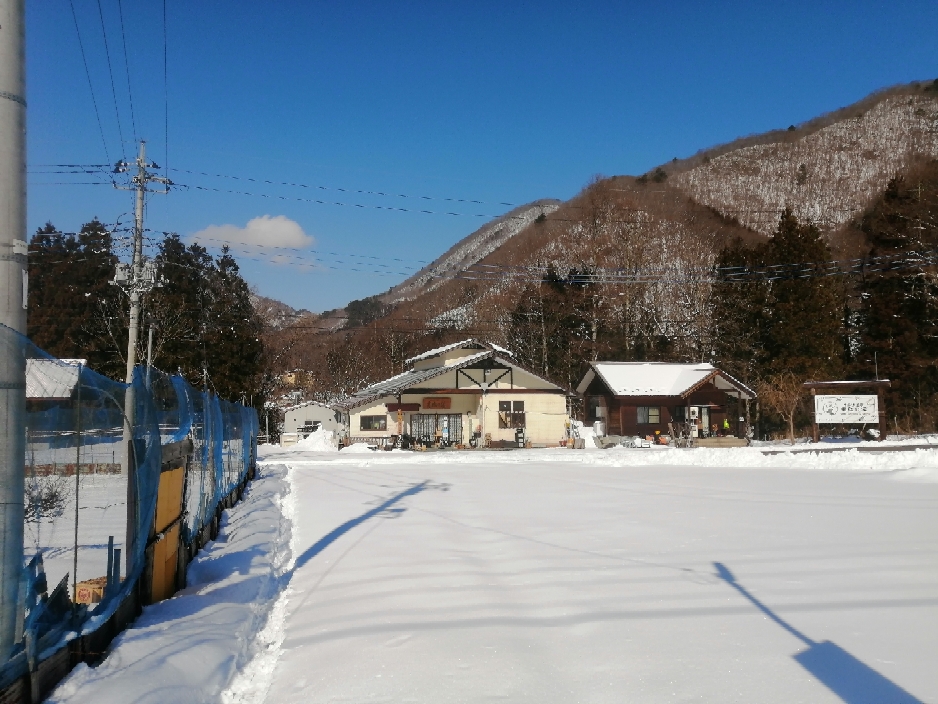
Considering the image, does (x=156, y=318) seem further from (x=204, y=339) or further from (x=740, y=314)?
(x=740, y=314)

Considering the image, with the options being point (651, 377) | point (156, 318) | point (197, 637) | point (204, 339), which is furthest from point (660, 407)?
point (197, 637)

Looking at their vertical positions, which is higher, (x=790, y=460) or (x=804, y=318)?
(x=804, y=318)

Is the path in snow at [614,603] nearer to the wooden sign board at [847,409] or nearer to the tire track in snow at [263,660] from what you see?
the tire track in snow at [263,660]

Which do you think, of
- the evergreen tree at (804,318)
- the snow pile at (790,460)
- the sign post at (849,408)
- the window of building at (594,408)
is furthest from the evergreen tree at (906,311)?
the snow pile at (790,460)

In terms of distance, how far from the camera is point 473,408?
150 ft

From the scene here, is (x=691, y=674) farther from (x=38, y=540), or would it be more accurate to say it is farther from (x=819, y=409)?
(x=819, y=409)

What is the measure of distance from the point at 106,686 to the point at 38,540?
97 centimetres

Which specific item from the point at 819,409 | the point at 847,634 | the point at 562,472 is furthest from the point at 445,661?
the point at 819,409

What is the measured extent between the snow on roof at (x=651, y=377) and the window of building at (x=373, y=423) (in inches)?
545

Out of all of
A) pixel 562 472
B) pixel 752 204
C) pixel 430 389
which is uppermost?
Answer: pixel 752 204

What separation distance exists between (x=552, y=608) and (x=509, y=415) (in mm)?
38260

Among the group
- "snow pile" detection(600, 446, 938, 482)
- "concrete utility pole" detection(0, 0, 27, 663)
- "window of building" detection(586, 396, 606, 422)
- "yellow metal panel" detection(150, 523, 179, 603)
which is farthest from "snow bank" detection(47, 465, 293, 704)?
"window of building" detection(586, 396, 606, 422)

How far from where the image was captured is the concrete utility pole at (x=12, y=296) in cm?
385

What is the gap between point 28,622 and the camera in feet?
13.3
